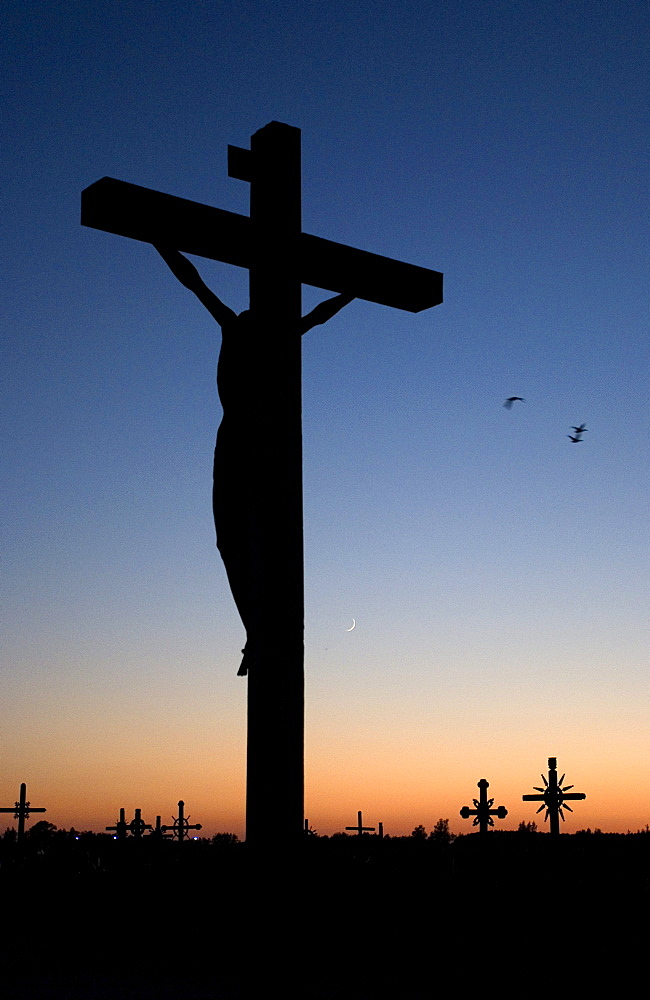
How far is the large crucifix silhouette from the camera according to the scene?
3.79 meters

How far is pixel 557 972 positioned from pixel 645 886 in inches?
60.1

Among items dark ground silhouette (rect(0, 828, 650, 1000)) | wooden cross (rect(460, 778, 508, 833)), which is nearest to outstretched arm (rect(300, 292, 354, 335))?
dark ground silhouette (rect(0, 828, 650, 1000))

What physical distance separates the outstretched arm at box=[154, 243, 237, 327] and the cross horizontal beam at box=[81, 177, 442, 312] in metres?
0.05

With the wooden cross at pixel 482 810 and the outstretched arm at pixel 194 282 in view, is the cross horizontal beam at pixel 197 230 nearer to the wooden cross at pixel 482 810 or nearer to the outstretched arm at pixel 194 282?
the outstretched arm at pixel 194 282

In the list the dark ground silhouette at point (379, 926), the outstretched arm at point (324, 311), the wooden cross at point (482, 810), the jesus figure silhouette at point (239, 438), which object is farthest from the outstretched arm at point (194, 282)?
the wooden cross at point (482, 810)

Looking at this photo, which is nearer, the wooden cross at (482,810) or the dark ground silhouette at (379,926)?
the dark ground silhouette at (379,926)

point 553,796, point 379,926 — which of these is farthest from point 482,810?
point 379,926

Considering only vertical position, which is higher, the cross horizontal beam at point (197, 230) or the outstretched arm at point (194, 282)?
the cross horizontal beam at point (197, 230)

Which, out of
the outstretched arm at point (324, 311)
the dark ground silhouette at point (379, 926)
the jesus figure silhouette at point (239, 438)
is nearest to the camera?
the jesus figure silhouette at point (239, 438)

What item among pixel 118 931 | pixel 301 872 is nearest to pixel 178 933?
pixel 118 931

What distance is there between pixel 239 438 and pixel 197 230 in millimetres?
847

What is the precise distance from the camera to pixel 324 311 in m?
4.71

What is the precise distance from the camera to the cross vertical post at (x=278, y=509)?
3.75m

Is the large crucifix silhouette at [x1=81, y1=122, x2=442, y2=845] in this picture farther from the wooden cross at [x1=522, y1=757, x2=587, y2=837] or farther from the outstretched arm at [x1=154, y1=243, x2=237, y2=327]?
the wooden cross at [x1=522, y1=757, x2=587, y2=837]
